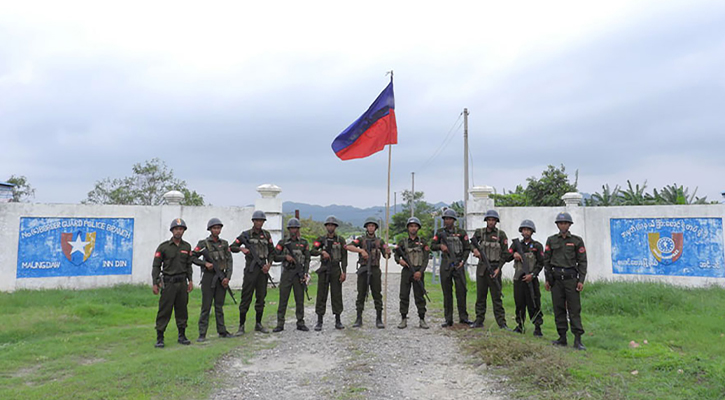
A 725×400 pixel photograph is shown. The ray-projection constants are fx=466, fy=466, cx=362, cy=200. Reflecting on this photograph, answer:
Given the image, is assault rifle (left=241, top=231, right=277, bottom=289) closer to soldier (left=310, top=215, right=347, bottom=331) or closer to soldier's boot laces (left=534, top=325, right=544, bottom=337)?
soldier (left=310, top=215, right=347, bottom=331)

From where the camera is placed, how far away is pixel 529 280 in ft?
22.0

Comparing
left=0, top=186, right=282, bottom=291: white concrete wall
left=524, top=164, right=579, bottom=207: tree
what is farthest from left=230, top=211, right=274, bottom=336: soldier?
left=524, top=164, right=579, bottom=207: tree

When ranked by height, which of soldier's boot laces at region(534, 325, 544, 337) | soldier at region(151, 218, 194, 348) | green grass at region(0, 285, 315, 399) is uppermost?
soldier at region(151, 218, 194, 348)

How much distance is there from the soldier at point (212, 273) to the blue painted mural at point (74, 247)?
5264 millimetres

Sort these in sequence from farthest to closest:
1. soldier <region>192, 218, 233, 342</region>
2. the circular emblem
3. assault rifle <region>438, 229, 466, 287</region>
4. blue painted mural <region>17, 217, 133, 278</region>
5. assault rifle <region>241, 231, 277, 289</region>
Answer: the circular emblem, blue painted mural <region>17, 217, 133, 278</region>, assault rifle <region>438, 229, 466, 287</region>, assault rifle <region>241, 231, 277, 289</region>, soldier <region>192, 218, 233, 342</region>

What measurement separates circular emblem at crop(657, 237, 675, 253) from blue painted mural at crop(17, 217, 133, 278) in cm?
1217

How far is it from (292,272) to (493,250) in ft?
10.4

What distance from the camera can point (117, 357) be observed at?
230 inches

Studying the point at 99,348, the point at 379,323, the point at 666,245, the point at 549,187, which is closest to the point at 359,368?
the point at 379,323

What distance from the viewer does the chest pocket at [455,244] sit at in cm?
742

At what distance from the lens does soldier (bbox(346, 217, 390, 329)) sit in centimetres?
744

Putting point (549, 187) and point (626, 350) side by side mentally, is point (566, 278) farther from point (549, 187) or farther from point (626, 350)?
point (549, 187)

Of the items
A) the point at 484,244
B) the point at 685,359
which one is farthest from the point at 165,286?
the point at 685,359

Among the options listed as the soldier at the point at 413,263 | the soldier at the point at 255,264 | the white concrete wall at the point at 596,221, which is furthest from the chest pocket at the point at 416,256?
the white concrete wall at the point at 596,221
